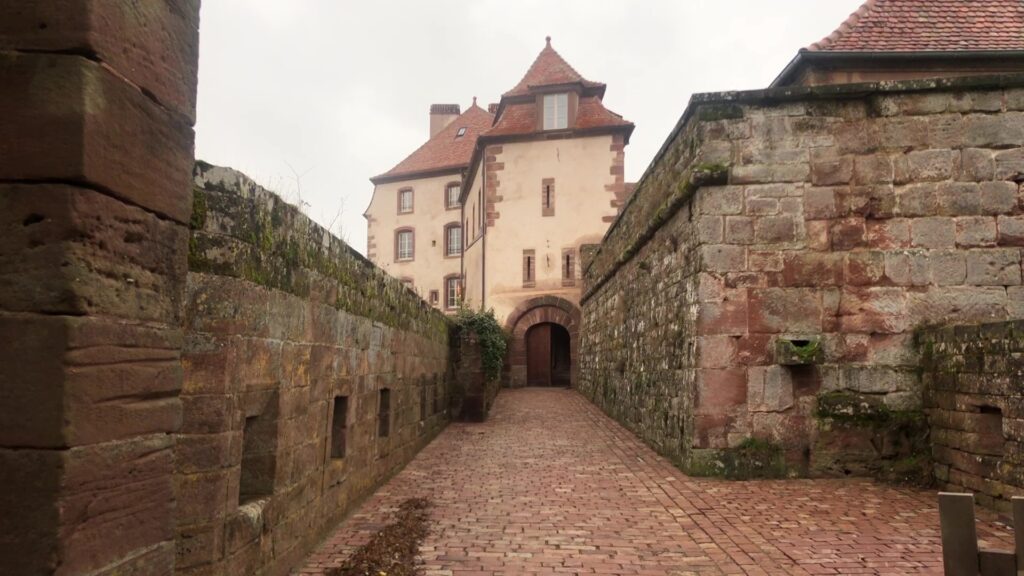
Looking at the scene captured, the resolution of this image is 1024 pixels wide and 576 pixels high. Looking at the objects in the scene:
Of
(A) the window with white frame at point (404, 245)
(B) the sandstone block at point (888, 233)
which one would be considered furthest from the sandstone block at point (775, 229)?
(A) the window with white frame at point (404, 245)

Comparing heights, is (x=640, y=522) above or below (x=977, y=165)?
below

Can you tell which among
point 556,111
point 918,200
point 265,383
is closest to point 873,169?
point 918,200

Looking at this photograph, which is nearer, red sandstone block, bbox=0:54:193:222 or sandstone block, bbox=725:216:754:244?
red sandstone block, bbox=0:54:193:222

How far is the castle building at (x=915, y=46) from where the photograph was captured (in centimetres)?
1245

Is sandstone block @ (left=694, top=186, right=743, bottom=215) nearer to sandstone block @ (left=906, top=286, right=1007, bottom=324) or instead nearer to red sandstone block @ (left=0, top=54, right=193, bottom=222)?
sandstone block @ (left=906, top=286, right=1007, bottom=324)

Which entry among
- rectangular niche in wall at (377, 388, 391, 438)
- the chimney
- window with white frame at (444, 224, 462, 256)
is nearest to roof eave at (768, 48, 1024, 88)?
rectangular niche in wall at (377, 388, 391, 438)

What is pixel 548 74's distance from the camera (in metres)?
27.2

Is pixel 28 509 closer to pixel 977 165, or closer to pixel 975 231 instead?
A: pixel 975 231

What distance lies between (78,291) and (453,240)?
1332 inches

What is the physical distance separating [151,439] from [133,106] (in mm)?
1041

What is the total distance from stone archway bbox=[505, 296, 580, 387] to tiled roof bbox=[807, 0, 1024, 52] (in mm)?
13713

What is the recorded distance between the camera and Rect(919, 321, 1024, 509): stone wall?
5.51 metres

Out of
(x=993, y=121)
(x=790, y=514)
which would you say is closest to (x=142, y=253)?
(x=790, y=514)

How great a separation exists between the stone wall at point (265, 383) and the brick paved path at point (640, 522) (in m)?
0.53
